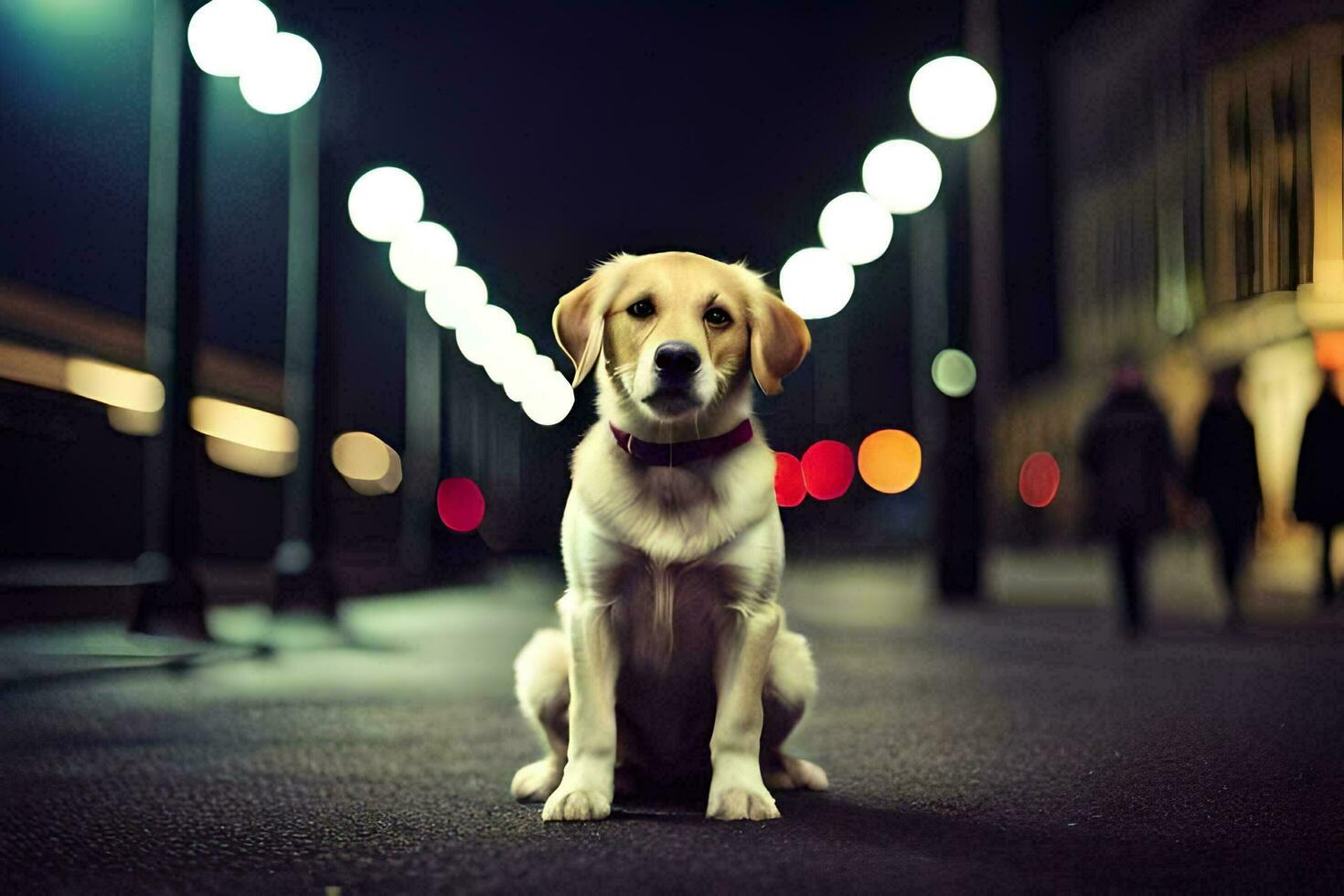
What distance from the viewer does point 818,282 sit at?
19.8 meters

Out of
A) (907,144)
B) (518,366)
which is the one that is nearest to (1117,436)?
(907,144)

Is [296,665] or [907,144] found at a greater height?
[907,144]

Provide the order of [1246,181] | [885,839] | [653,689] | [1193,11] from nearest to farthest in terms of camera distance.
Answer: [885,839], [653,689], [1246,181], [1193,11]

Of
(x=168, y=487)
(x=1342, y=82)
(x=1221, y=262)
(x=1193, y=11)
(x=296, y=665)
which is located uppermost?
(x=1193, y=11)

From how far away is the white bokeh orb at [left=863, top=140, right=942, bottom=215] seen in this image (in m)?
16.8

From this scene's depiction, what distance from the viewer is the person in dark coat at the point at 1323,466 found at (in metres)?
13.7

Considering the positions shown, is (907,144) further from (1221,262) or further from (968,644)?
(1221,262)

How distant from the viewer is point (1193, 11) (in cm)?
5038

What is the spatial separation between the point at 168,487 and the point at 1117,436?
7259mm

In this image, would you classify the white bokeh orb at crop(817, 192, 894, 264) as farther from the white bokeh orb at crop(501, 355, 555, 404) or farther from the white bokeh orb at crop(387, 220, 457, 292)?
the white bokeh orb at crop(501, 355, 555, 404)

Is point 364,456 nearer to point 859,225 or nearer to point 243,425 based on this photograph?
point 243,425

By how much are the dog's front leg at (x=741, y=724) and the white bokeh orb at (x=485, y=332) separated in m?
23.7

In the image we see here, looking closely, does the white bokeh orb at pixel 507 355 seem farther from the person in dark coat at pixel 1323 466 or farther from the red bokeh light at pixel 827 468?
the red bokeh light at pixel 827 468

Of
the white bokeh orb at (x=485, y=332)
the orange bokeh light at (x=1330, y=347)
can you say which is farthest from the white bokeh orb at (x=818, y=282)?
the orange bokeh light at (x=1330, y=347)
